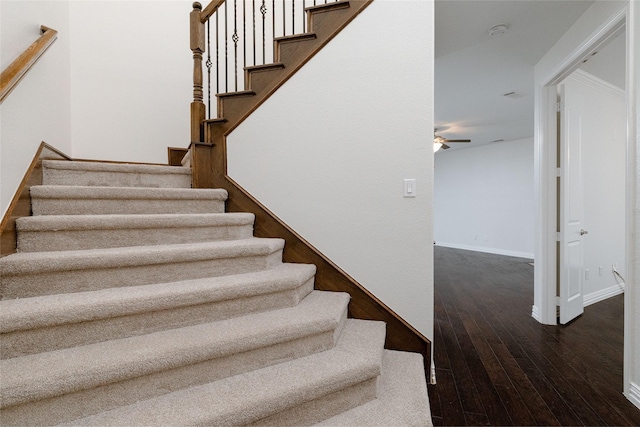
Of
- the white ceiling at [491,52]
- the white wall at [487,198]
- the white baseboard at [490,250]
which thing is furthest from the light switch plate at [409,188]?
the white baseboard at [490,250]

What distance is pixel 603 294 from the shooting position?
3627mm

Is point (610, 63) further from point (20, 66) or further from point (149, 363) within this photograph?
point (20, 66)

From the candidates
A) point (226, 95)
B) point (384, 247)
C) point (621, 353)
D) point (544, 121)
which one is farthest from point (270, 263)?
point (544, 121)

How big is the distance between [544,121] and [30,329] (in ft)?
13.2

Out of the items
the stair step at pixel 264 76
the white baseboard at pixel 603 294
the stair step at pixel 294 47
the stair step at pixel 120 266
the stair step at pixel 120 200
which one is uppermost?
the stair step at pixel 294 47

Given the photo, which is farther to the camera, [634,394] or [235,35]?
[235,35]

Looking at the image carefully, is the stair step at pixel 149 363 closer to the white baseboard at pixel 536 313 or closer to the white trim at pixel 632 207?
the white trim at pixel 632 207

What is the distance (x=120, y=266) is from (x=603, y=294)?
16.9ft

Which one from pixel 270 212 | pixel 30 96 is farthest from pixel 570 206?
pixel 30 96

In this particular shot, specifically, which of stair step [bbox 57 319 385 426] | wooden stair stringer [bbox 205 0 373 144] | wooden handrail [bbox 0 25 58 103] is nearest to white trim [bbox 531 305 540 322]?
stair step [bbox 57 319 385 426]

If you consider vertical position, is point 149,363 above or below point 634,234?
below

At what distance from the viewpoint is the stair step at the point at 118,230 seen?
58.1 inches

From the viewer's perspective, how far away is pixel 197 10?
2.28 m

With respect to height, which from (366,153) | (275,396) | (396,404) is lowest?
(396,404)
